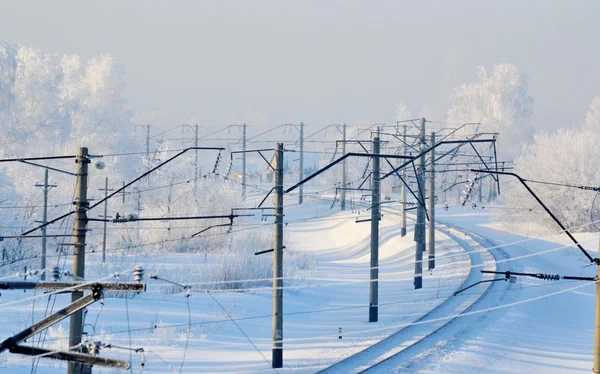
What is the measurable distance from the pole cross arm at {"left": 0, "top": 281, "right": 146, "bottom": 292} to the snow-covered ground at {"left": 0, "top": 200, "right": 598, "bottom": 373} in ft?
7.52

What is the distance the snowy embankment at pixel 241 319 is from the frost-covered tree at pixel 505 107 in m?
62.7

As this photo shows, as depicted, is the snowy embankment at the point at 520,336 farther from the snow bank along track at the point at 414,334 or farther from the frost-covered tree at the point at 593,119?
the frost-covered tree at the point at 593,119

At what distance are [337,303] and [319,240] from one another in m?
33.8

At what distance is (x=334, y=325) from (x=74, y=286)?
17.7 m

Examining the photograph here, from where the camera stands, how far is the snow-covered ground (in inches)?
810

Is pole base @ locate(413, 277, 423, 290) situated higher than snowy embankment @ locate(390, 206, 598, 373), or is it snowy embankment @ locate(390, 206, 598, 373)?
pole base @ locate(413, 277, 423, 290)

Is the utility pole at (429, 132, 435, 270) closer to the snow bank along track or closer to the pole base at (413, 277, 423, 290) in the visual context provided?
the pole base at (413, 277, 423, 290)

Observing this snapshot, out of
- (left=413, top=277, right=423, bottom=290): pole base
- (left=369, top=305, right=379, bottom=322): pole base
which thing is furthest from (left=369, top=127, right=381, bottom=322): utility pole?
(left=413, top=277, right=423, bottom=290): pole base

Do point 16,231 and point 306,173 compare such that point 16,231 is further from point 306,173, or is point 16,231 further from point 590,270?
point 306,173

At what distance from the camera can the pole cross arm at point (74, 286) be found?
9942 millimetres

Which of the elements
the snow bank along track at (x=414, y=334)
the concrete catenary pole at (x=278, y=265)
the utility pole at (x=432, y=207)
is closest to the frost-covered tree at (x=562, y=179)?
the utility pole at (x=432, y=207)

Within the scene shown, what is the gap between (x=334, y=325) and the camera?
27328mm

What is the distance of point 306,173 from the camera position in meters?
118

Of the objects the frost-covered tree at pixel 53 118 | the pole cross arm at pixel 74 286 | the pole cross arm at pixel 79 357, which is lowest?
the pole cross arm at pixel 79 357
